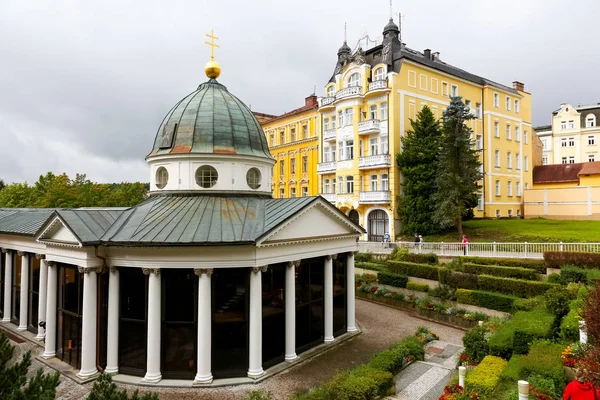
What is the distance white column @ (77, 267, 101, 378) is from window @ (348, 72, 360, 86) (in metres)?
33.6

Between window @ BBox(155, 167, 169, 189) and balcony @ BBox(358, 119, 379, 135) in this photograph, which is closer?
window @ BBox(155, 167, 169, 189)

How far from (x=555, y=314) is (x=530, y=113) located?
146ft

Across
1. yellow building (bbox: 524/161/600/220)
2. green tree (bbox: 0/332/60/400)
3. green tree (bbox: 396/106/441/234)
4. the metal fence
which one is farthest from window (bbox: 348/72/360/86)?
green tree (bbox: 0/332/60/400)

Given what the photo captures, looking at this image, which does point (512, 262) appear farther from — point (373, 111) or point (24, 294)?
point (24, 294)

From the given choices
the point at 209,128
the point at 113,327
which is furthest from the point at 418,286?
the point at 113,327

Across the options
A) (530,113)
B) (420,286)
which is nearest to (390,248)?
(420,286)

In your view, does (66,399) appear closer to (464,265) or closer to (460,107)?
(464,265)

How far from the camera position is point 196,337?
13984 mm

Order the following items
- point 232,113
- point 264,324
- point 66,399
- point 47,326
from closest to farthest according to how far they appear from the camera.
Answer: point 66,399 < point 264,324 < point 47,326 < point 232,113

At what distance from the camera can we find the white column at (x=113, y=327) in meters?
14.4

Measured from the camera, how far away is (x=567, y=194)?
4228cm

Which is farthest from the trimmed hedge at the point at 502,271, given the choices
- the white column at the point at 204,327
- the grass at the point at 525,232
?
the white column at the point at 204,327

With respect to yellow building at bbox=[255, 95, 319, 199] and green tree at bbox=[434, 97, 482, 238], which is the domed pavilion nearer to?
green tree at bbox=[434, 97, 482, 238]

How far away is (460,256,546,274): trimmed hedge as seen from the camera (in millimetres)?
22312
